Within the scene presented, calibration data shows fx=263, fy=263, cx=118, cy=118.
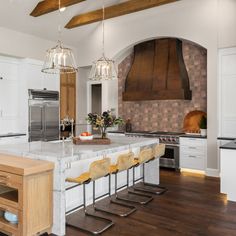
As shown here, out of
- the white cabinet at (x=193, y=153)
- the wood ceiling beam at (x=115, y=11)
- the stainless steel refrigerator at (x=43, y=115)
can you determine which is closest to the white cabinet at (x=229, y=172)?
the white cabinet at (x=193, y=153)

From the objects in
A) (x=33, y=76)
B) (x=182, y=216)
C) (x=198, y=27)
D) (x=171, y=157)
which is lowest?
(x=182, y=216)

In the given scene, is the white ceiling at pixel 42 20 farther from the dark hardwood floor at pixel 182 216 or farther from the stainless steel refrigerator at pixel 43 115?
the dark hardwood floor at pixel 182 216

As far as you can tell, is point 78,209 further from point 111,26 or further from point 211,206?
point 111,26

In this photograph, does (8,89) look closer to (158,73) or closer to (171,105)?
(158,73)

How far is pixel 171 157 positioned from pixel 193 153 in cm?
56

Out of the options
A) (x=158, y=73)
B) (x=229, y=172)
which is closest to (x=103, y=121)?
(x=229, y=172)

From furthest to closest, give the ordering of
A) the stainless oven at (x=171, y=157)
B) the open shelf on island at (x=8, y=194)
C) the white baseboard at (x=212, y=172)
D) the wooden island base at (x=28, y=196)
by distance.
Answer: the stainless oven at (x=171, y=157) → the white baseboard at (x=212, y=172) → the open shelf on island at (x=8, y=194) → the wooden island base at (x=28, y=196)

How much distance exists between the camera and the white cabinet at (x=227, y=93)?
565 cm

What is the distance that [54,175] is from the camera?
3.07 metres

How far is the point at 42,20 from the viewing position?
22.3 ft

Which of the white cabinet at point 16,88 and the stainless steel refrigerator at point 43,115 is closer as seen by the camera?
the white cabinet at point 16,88

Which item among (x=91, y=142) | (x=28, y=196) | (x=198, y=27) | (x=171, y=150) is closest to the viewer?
(x=28, y=196)

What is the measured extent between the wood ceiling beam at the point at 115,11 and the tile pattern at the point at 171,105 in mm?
1392

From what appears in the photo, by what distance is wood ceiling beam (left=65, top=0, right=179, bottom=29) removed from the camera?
607cm
